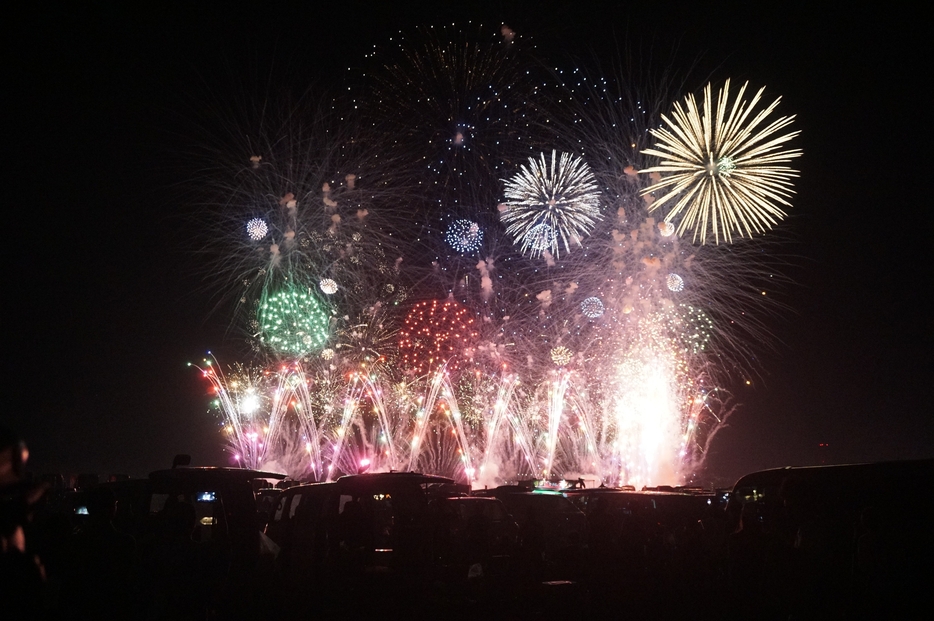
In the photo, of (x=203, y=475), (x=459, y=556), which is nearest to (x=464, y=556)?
(x=459, y=556)

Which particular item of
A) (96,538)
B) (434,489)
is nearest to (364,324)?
(434,489)

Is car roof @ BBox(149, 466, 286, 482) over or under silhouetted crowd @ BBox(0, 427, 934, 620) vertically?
over

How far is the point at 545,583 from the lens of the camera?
345 inches

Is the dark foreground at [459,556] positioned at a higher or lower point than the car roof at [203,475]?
lower

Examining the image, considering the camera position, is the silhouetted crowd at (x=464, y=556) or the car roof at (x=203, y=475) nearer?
the silhouetted crowd at (x=464, y=556)

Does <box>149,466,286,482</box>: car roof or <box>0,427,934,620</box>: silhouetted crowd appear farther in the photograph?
<box>149,466,286,482</box>: car roof

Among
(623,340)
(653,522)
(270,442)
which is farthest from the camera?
(270,442)

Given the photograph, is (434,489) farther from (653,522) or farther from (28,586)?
(28,586)

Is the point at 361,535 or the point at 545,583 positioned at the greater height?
the point at 361,535

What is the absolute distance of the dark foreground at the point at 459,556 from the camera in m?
6.03

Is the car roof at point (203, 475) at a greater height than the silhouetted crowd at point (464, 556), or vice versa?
the car roof at point (203, 475)

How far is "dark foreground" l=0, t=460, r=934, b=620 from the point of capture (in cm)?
603

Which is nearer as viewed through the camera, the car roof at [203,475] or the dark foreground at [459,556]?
the dark foreground at [459,556]

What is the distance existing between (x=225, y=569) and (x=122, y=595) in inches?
96.2
